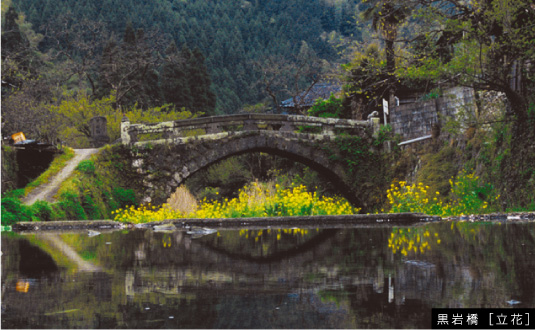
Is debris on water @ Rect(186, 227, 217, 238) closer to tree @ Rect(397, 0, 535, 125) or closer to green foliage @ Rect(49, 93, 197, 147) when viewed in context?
tree @ Rect(397, 0, 535, 125)

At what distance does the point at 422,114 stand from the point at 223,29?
63845mm

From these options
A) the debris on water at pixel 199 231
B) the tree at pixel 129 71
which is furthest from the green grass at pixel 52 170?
the tree at pixel 129 71

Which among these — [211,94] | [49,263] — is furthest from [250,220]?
[211,94]

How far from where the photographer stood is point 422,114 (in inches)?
1012

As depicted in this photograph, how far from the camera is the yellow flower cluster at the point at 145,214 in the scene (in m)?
21.2

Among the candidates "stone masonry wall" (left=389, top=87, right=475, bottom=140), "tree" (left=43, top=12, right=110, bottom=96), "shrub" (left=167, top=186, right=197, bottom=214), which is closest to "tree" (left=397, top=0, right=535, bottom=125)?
"stone masonry wall" (left=389, top=87, right=475, bottom=140)

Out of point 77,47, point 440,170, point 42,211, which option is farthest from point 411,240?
point 77,47

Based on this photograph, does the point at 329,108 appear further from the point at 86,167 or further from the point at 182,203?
the point at 86,167

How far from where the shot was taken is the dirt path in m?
21.2

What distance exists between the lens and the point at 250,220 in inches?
571

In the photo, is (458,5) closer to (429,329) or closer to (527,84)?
(527,84)

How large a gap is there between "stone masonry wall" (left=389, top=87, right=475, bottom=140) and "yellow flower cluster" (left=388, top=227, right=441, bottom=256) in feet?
42.8

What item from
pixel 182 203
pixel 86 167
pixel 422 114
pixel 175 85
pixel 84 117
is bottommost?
pixel 182 203

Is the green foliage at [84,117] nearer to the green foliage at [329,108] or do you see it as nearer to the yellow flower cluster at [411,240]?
the green foliage at [329,108]
